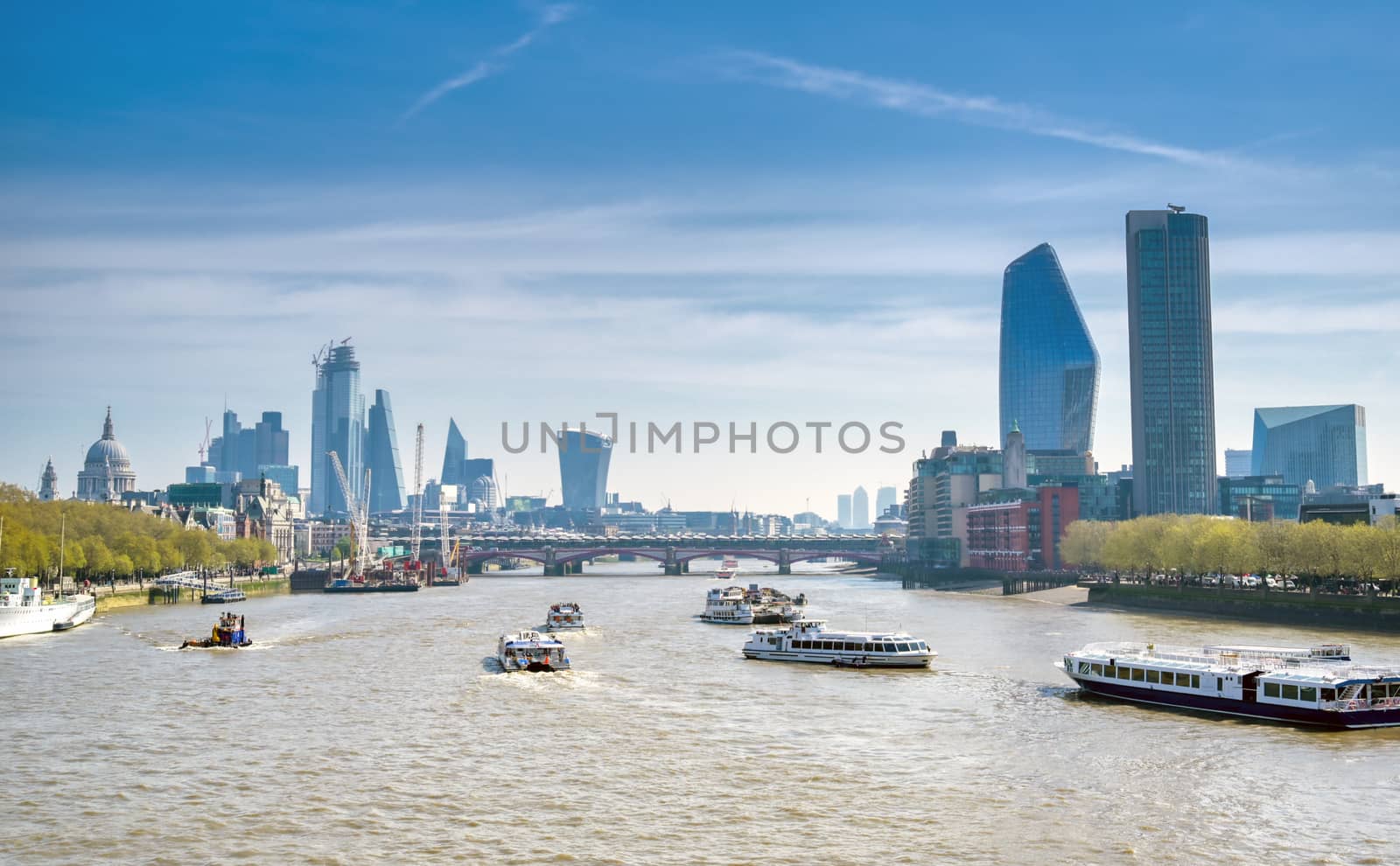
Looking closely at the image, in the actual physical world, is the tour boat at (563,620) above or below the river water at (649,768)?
above

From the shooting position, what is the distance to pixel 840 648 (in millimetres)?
79750

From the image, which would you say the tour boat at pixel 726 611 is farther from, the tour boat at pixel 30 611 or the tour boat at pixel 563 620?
the tour boat at pixel 30 611

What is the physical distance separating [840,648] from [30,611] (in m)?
59.6

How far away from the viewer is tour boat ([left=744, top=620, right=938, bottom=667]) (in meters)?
76.4

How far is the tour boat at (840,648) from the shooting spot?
251 ft

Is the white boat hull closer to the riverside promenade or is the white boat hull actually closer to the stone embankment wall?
the riverside promenade

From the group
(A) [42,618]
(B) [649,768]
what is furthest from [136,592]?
(B) [649,768]

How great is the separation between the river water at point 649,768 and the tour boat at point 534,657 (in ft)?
4.52

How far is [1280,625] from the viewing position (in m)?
104

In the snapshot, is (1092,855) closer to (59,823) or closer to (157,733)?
(59,823)

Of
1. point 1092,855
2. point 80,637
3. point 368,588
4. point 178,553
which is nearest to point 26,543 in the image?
point 80,637

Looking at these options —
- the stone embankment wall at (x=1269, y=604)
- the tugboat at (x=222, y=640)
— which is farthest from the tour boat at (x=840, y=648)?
the stone embankment wall at (x=1269, y=604)

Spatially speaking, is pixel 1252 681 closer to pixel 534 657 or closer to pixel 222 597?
pixel 534 657

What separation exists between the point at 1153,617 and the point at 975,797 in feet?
277
